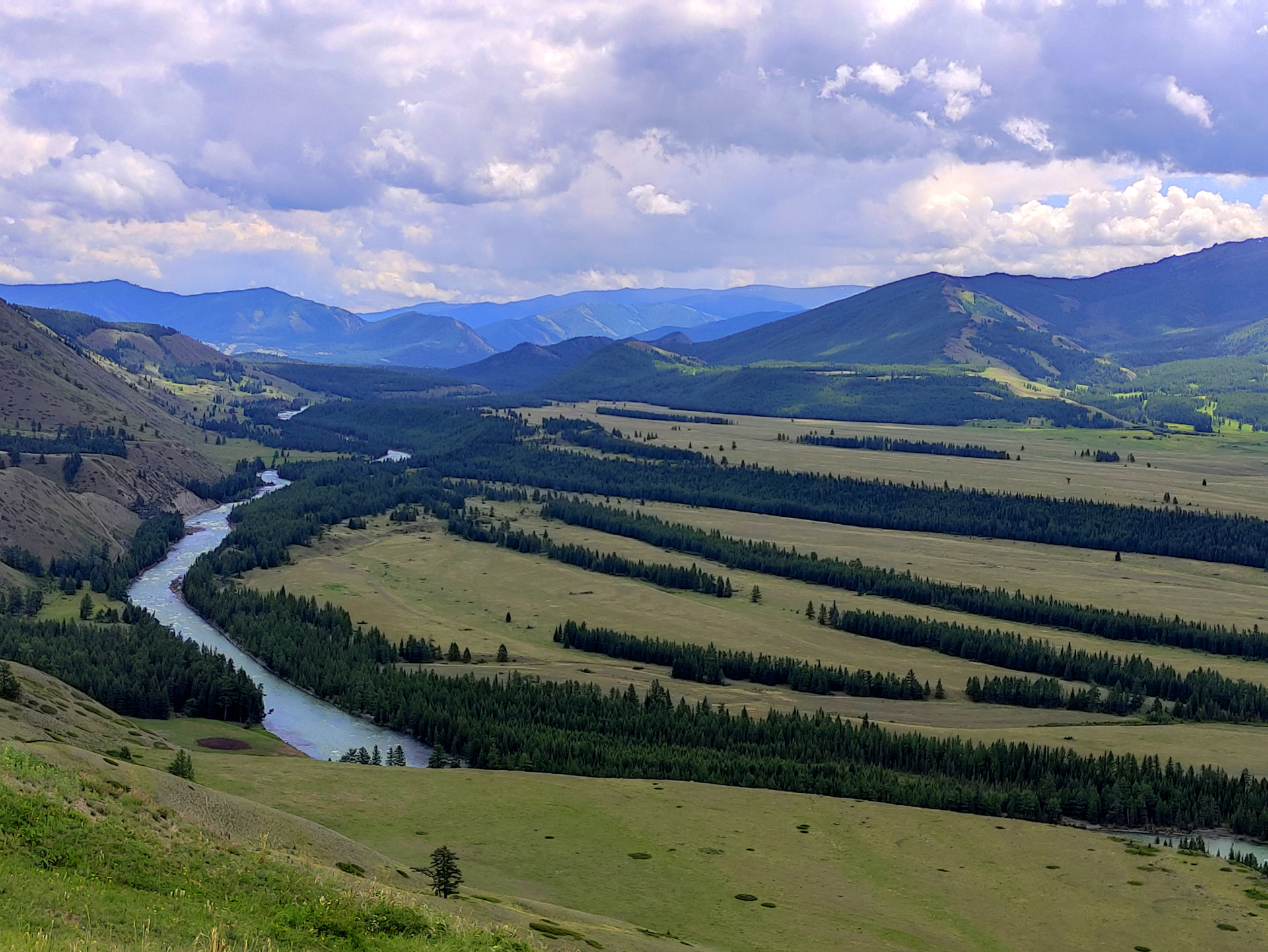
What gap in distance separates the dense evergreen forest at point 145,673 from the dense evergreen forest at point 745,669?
1916 inches

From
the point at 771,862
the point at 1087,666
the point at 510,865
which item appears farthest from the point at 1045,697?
the point at 510,865

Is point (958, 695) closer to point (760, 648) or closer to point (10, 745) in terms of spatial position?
point (760, 648)

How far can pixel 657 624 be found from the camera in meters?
177

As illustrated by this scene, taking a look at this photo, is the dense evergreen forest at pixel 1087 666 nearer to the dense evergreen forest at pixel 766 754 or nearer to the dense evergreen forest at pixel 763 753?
the dense evergreen forest at pixel 763 753

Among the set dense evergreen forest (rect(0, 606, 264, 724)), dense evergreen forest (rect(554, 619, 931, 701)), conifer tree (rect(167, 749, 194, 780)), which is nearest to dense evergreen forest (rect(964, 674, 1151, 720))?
dense evergreen forest (rect(554, 619, 931, 701))

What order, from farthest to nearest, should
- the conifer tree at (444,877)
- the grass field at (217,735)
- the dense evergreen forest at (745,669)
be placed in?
the dense evergreen forest at (745,669), the grass field at (217,735), the conifer tree at (444,877)

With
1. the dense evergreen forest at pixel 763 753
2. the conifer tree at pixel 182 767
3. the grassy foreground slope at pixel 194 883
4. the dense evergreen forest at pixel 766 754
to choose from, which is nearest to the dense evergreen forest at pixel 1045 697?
the dense evergreen forest at pixel 766 754

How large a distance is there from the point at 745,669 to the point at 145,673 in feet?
238

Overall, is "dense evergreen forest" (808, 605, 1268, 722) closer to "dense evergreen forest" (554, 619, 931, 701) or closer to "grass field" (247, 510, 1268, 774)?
"grass field" (247, 510, 1268, 774)

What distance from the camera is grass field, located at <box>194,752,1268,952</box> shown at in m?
76.1

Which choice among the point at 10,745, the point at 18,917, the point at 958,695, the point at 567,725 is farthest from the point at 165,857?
the point at 958,695

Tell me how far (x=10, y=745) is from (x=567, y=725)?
6971 cm

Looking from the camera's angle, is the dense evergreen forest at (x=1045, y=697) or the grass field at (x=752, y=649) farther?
the dense evergreen forest at (x=1045, y=697)

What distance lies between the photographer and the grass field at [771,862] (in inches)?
2997
